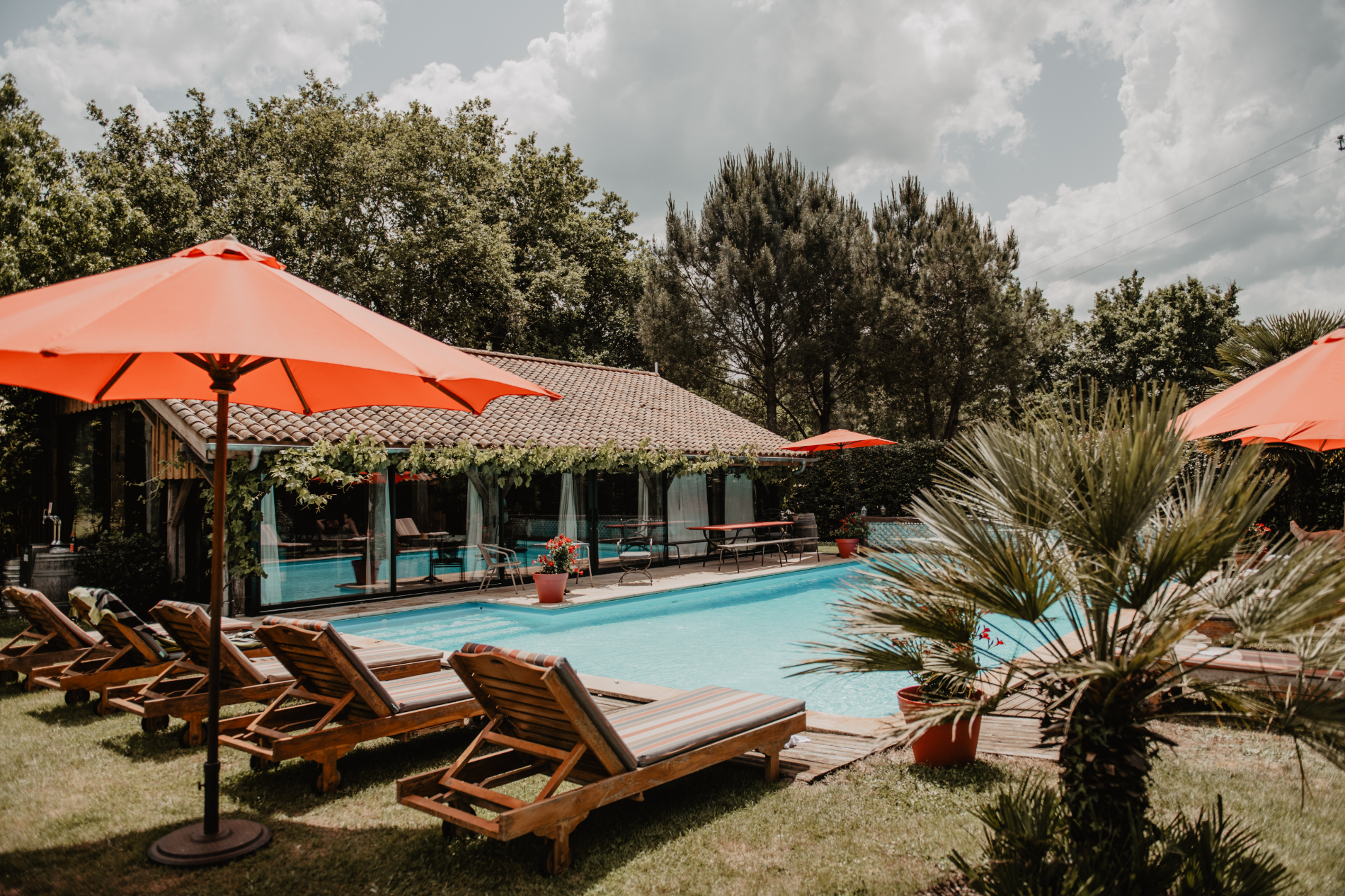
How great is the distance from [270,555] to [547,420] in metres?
Result: 6.43

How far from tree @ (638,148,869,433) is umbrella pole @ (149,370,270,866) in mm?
22695

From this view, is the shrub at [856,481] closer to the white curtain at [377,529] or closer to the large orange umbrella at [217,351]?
the white curtain at [377,529]

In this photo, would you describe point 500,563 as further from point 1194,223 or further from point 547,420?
point 1194,223

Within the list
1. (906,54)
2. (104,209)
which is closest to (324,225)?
(104,209)

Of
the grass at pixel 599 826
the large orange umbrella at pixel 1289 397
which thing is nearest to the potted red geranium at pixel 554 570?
the grass at pixel 599 826

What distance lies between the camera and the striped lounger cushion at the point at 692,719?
404 centimetres

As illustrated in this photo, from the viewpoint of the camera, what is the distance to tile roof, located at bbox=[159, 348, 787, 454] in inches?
451

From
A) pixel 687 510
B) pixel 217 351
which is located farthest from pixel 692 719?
pixel 687 510

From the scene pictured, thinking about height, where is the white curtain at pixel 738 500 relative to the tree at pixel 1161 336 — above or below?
below

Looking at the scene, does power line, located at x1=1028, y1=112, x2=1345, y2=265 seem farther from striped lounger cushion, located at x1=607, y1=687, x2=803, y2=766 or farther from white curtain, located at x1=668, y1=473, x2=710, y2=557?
striped lounger cushion, located at x1=607, y1=687, x2=803, y2=766

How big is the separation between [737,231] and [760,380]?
515 centimetres

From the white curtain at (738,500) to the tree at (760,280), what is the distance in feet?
24.2

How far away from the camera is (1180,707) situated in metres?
3.04

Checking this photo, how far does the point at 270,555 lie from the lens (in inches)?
451
